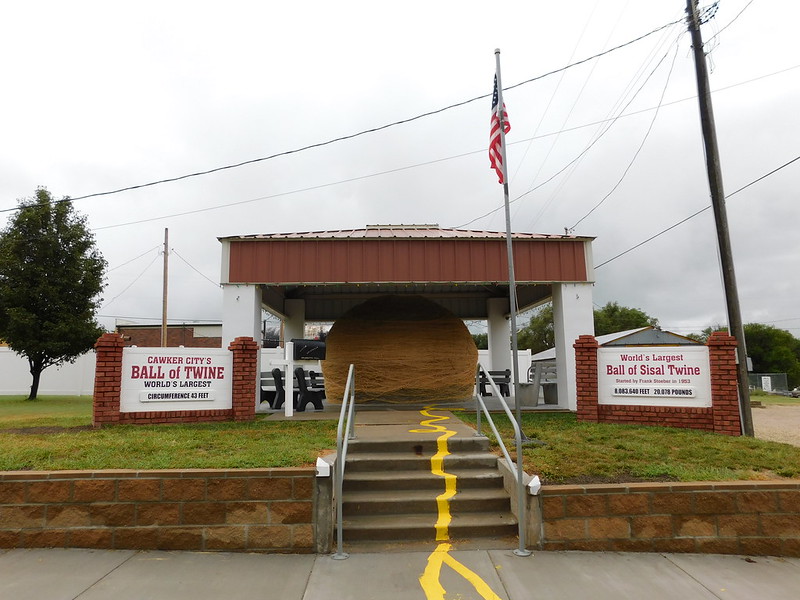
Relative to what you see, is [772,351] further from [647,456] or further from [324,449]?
[324,449]

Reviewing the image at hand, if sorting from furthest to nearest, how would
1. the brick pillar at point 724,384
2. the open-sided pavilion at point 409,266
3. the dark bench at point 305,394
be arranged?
the open-sided pavilion at point 409,266 < the dark bench at point 305,394 < the brick pillar at point 724,384

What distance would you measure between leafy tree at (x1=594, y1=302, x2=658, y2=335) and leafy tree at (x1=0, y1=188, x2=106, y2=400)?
164 feet

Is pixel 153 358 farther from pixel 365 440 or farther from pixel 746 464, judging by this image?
pixel 746 464

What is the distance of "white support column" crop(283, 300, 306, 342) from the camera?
58.6 ft

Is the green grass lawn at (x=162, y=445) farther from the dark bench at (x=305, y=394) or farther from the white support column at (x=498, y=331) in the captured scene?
the white support column at (x=498, y=331)

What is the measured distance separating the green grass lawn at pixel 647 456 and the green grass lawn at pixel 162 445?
2716mm

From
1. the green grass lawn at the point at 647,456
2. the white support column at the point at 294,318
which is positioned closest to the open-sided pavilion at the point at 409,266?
the green grass lawn at the point at 647,456

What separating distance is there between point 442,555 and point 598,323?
5675 cm

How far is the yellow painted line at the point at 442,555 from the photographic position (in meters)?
3.82

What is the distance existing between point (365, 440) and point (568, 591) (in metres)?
3.19

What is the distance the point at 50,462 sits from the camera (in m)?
5.37

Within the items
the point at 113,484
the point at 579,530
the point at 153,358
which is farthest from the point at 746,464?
the point at 153,358

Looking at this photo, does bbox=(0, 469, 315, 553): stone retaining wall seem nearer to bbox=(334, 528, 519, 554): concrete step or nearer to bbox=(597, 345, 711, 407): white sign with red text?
bbox=(334, 528, 519, 554): concrete step

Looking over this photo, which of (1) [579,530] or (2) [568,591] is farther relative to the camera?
(1) [579,530]
